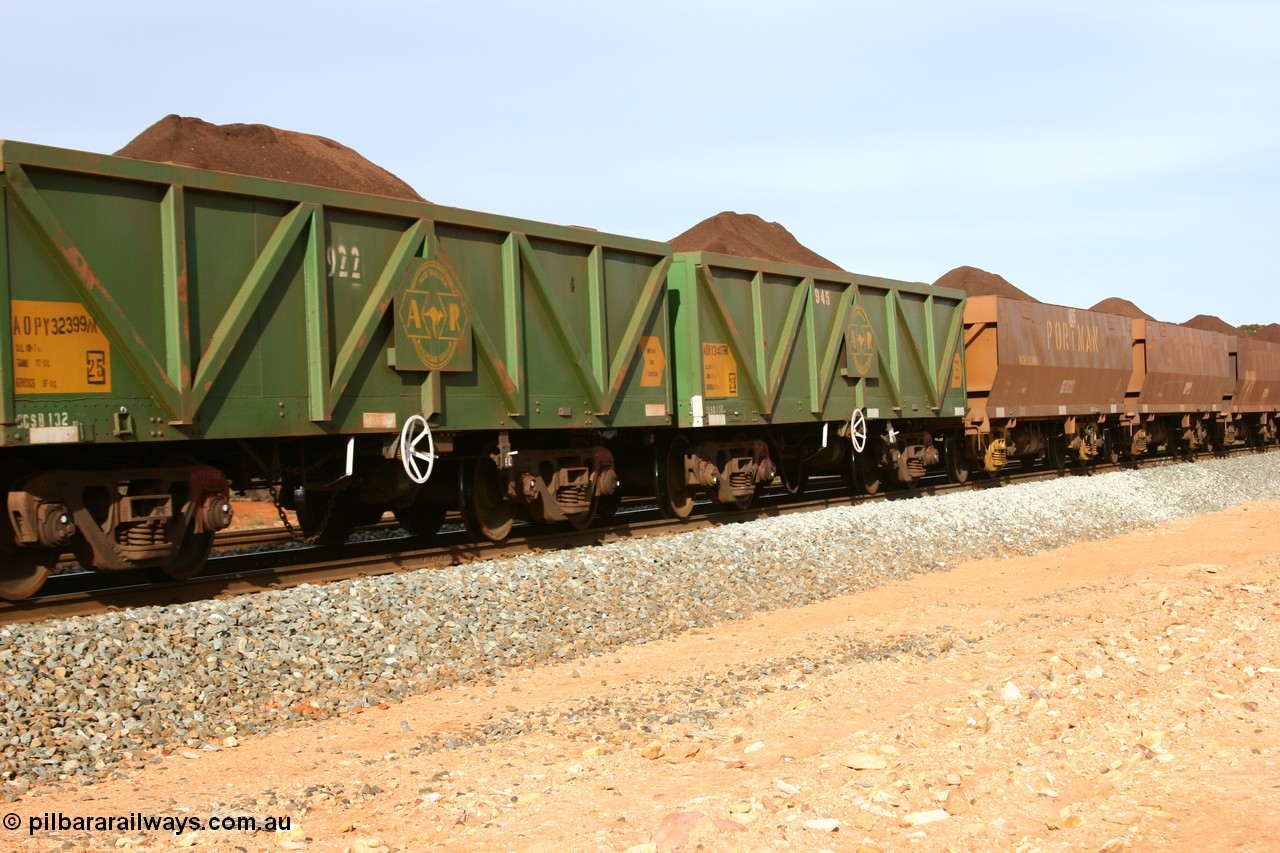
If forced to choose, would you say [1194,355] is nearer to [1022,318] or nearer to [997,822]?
[1022,318]

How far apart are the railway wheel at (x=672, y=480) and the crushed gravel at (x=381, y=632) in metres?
1.61

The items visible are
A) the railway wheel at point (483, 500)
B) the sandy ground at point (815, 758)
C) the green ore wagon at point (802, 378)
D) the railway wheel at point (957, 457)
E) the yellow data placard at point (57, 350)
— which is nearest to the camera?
the sandy ground at point (815, 758)

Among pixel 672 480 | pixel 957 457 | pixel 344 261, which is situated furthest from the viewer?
pixel 957 457

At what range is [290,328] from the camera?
9.42 meters

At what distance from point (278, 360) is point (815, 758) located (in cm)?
606

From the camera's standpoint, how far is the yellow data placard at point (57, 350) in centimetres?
762

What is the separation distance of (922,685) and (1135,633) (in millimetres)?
1618

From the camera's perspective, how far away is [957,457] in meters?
21.0

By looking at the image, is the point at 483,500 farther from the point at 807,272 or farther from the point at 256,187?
the point at 807,272

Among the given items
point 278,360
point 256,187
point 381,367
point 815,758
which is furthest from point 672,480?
point 815,758

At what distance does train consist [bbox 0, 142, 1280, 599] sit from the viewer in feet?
26.0

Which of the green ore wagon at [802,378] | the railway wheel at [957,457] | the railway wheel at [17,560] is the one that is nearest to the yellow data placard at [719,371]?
the green ore wagon at [802,378]

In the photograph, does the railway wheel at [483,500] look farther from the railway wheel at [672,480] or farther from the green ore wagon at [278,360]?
the railway wheel at [672,480]

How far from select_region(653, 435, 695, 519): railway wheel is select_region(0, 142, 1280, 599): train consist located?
0.04m
